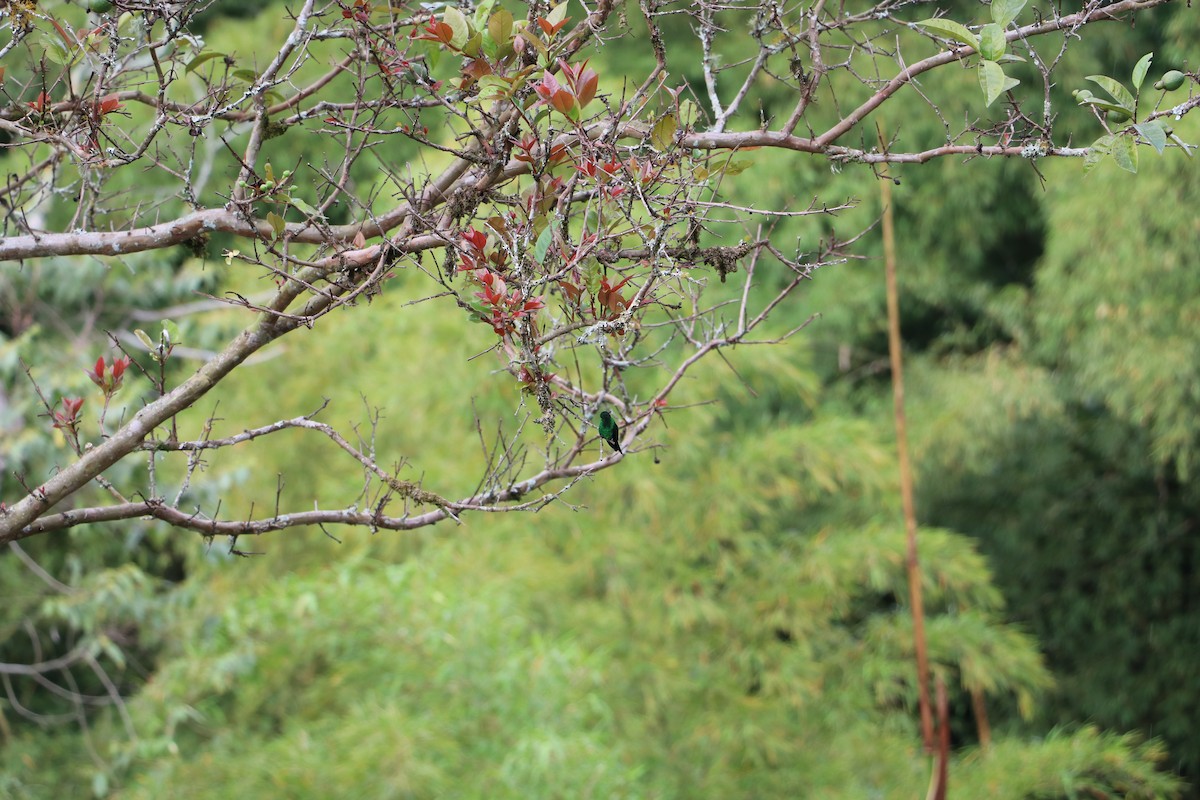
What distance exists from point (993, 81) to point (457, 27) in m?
0.40

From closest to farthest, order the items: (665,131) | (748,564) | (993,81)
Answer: (993,81) < (665,131) < (748,564)

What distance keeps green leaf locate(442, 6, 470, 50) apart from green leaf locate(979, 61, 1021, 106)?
15.2 inches

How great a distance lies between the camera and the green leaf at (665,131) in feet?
3.14

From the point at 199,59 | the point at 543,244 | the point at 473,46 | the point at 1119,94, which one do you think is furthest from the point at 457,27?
the point at 1119,94

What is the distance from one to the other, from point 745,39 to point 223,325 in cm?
207

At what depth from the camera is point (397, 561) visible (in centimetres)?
357

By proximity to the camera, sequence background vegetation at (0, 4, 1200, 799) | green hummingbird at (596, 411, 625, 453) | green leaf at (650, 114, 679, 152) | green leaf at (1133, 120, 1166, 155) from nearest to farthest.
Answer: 1. green leaf at (1133, 120, 1166, 155)
2. green leaf at (650, 114, 679, 152)
3. green hummingbird at (596, 411, 625, 453)
4. background vegetation at (0, 4, 1200, 799)

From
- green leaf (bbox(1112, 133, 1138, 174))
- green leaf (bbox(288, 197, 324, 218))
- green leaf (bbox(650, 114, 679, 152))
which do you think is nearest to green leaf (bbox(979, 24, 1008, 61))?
green leaf (bbox(1112, 133, 1138, 174))

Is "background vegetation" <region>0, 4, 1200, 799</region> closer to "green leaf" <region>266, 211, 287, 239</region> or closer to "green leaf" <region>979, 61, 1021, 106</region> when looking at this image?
"green leaf" <region>266, 211, 287, 239</region>

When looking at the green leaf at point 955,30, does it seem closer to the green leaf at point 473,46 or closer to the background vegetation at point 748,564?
the green leaf at point 473,46

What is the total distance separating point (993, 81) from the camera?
0.84m

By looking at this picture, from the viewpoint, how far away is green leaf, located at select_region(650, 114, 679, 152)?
96cm

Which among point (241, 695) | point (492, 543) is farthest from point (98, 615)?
point (492, 543)

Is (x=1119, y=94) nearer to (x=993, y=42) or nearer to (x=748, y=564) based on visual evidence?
(x=993, y=42)
